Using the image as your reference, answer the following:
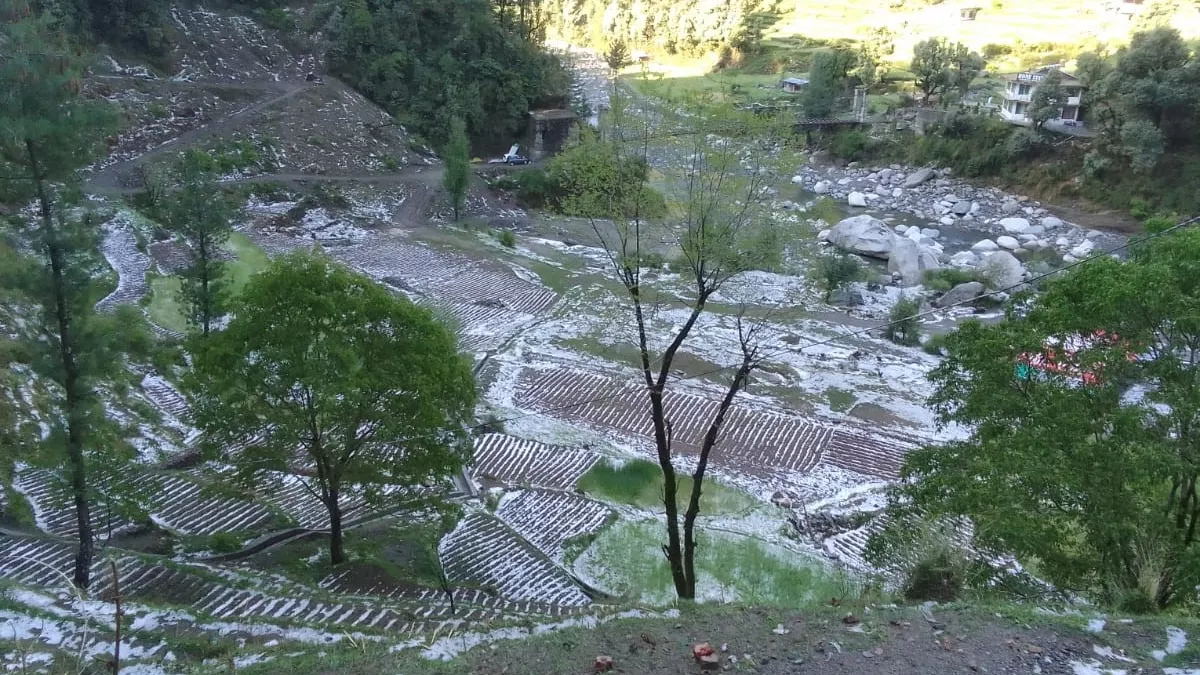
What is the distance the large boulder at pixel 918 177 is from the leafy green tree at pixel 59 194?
48.3 meters

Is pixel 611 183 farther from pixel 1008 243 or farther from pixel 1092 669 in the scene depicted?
pixel 1008 243

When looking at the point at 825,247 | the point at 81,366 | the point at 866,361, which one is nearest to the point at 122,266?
the point at 81,366

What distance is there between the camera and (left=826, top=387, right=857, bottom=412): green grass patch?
23.2m

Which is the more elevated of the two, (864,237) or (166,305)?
(864,237)

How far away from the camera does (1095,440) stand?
971 cm

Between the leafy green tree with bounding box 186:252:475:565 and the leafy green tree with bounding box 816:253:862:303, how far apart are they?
70.6ft

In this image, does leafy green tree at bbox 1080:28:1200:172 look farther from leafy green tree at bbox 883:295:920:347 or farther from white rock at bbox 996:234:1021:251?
leafy green tree at bbox 883:295:920:347

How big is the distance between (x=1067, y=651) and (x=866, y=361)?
1990 cm

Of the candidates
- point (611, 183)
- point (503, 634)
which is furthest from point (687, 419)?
point (503, 634)

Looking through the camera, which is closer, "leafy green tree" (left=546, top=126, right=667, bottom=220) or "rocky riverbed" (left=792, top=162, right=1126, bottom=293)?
"leafy green tree" (left=546, top=126, right=667, bottom=220)

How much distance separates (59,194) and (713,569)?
12368mm

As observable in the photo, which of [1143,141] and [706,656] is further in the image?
[1143,141]

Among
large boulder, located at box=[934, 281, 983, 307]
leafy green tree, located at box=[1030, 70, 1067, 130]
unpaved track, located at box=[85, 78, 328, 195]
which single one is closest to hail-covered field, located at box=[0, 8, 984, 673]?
unpaved track, located at box=[85, 78, 328, 195]

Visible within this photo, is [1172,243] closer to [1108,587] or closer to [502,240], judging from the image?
[1108,587]
